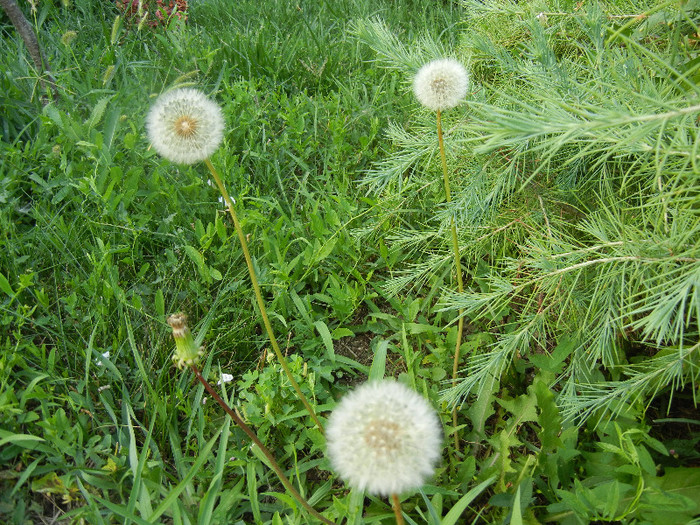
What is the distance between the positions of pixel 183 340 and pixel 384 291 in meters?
1.06

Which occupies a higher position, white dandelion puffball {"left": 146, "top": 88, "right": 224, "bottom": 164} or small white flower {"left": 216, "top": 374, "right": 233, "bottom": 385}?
white dandelion puffball {"left": 146, "top": 88, "right": 224, "bottom": 164}

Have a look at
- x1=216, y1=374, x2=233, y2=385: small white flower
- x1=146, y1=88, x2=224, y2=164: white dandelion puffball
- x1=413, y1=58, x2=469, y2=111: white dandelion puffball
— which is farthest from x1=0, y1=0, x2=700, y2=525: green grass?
x1=146, y1=88, x2=224, y2=164: white dandelion puffball

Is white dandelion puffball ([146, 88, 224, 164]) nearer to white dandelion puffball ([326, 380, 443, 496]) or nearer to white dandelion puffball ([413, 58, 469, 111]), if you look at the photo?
white dandelion puffball ([413, 58, 469, 111])

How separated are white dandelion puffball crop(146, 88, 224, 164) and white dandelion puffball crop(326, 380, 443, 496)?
2.35 feet

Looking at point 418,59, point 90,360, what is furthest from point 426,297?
point 90,360

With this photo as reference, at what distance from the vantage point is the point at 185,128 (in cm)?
138

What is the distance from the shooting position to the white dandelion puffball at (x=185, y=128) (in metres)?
1.38

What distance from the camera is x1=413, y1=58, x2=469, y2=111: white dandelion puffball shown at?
154 cm

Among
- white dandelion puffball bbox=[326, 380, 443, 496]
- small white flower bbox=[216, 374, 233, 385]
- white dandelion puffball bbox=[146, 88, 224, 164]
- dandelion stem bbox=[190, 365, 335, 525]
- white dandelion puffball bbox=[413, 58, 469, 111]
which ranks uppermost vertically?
white dandelion puffball bbox=[413, 58, 469, 111]

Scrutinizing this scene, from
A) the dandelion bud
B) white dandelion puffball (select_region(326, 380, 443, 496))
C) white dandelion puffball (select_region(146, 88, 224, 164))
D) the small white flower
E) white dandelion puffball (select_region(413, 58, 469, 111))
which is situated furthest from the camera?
the small white flower

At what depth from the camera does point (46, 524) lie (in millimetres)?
1590

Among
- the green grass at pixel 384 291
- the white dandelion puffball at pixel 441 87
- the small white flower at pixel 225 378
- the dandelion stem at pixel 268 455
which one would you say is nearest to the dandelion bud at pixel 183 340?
the dandelion stem at pixel 268 455

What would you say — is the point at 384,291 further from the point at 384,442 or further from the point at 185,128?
the point at 384,442

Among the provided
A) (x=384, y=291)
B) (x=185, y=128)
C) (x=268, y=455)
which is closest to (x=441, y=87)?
(x=185, y=128)
